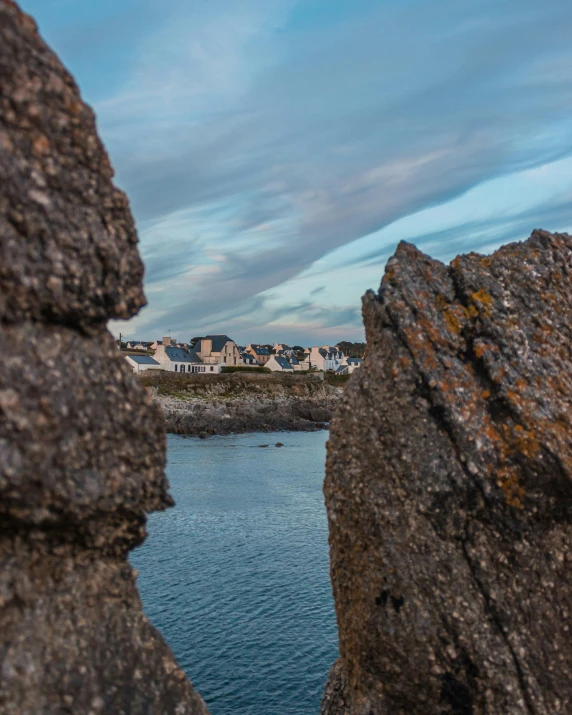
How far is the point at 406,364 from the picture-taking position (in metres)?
9.62

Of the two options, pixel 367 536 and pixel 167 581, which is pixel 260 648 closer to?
pixel 167 581

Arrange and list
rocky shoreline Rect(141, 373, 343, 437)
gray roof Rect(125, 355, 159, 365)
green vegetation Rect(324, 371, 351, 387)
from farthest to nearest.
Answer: green vegetation Rect(324, 371, 351, 387) → gray roof Rect(125, 355, 159, 365) → rocky shoreline Rect(141, 373, 343, 437)

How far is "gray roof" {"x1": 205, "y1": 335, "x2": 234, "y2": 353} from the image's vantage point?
527 feet

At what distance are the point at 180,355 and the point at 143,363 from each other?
17.3 metres

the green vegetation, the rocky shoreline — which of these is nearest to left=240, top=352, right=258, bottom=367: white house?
the green vegetation

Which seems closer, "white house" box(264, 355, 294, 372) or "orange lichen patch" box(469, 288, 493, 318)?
"orange lichen patch" box(469, 288, 493, 318)

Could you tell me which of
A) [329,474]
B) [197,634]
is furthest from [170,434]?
[329,474]

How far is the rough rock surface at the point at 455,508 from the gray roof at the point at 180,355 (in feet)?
479

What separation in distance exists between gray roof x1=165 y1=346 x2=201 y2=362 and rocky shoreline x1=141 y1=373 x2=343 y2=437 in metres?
28.1

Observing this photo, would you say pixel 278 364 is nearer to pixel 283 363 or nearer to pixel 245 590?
pixel 283 363

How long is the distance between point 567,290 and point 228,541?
29.9m

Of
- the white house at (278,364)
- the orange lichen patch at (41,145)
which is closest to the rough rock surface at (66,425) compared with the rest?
the orange lichen patch at (41,145)

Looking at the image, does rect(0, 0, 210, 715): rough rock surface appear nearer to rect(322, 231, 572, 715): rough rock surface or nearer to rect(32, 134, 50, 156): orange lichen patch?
rect(32, 134, 50, 156): orange lichen patch

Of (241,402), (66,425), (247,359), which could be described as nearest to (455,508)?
(66,425)
